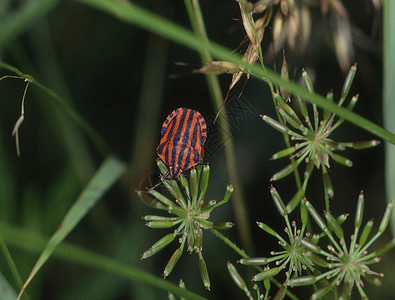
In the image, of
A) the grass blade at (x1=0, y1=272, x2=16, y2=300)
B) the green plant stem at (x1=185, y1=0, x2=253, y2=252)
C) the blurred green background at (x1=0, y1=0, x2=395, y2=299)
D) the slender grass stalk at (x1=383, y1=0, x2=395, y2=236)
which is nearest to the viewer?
the grass blade at (x1=0, y1=272, x2=16, y2=300)

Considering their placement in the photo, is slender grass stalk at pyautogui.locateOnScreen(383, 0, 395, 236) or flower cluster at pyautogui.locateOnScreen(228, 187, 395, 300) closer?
flower cluster at pyautogui.locateOnScreen(228, 187, 395, 300)

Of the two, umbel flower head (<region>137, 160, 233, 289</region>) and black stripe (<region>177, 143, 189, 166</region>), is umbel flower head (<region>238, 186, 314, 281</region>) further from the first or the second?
black stripe (<region>177, 143, 189, 166</region>)

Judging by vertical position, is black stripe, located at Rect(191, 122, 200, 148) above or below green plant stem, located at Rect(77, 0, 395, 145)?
above

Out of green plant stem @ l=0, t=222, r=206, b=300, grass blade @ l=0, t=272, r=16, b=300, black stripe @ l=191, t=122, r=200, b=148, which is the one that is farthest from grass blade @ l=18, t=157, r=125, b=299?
black stripe @ l=191, t=122, r=200, b=148

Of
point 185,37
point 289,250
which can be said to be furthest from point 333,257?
point 185,37

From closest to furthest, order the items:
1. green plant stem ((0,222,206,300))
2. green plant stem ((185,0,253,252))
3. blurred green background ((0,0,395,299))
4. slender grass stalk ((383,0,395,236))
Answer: green plant stem ((0,222,206,300)), green plant stem ((185,0,253,252)), slender grass stalk ((383,0,395,236)), blurred green background ((0,0,395,299))

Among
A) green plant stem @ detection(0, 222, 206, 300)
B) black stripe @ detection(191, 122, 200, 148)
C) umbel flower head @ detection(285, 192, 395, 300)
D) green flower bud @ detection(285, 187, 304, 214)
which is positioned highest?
black stripe @ detection(191, 122, 200, 148)

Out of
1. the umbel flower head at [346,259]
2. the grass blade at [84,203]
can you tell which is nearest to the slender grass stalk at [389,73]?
the umbel flower head at [346,259]

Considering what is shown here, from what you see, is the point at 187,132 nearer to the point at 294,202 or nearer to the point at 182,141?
the point at 182,141
